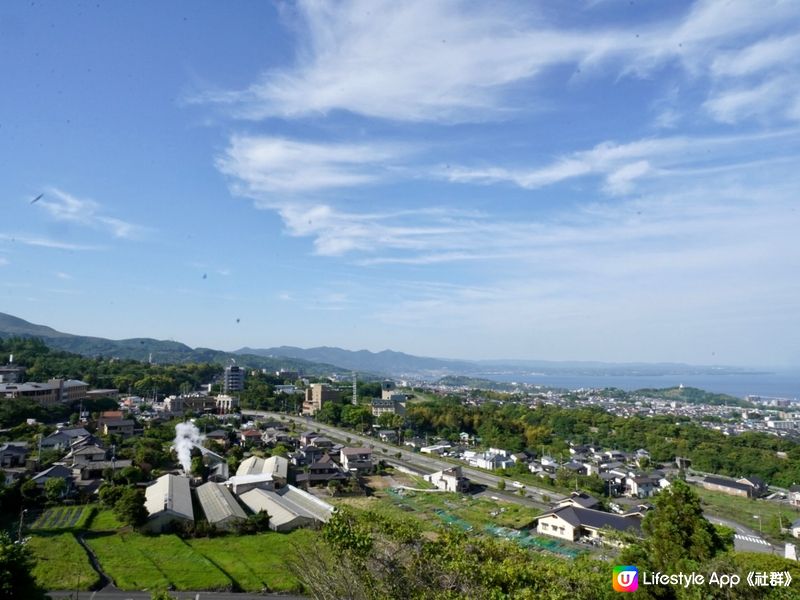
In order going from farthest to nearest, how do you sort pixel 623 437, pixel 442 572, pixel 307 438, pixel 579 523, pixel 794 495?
pixel 623 437 → pixel 307 438 → pixel 794 495 → pixel 579 523 → pixel 442 572

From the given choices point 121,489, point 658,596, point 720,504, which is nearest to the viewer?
point 658,596

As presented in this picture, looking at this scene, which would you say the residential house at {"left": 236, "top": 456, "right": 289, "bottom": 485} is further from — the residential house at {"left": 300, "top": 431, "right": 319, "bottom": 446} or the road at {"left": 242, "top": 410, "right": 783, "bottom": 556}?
the road at {"left": 242, "top": 410, "right": 783, "bottom": 556}

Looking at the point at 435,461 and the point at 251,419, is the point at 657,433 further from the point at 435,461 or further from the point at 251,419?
the point at 251,419

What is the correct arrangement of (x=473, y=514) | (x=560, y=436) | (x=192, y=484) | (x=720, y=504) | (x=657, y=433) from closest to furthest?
(x=473, y=514), (x=192, y=484), (x=720, y=504), (x=657, y=433), (x=560, y=436)

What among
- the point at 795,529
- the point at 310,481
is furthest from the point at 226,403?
the point at 795,529

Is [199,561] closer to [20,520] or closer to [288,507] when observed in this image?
[288,507]

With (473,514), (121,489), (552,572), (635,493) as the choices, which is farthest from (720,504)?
(121,489)

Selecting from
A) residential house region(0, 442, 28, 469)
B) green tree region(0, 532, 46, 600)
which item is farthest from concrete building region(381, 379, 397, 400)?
green tree region(0, 532, 46, 600)
